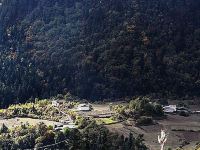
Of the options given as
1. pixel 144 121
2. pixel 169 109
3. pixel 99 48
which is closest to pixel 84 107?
pixel 144 121

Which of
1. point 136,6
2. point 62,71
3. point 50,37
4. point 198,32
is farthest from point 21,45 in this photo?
point 198,32

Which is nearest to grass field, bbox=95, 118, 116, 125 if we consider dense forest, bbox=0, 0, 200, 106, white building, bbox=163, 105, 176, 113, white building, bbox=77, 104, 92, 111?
white building, bbox=77, 104, 92, 111

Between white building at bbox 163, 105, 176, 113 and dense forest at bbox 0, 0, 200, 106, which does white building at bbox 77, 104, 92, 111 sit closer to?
dense forest at bbox 0, 0, 200, 106

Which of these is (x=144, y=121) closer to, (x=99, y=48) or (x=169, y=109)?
(x=169, y=109)

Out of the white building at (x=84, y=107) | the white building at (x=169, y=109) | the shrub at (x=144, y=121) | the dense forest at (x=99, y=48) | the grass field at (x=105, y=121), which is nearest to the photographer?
the grass field at (x=105, y=121)

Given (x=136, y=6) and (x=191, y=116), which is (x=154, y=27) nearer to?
(x=136, y=6)

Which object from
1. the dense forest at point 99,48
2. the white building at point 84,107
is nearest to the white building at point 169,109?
the dense forest at point 99,48

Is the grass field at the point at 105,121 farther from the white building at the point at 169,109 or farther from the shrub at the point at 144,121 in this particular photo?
the white building at the point at 169,109

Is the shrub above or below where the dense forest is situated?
below

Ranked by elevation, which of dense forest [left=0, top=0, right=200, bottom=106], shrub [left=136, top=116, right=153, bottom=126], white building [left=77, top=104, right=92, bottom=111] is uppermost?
dense forest [left=0, top=0, right=200, bottom=106]

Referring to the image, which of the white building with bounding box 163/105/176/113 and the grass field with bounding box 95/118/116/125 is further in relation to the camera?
the white building with bounding box 163/105/176/113
